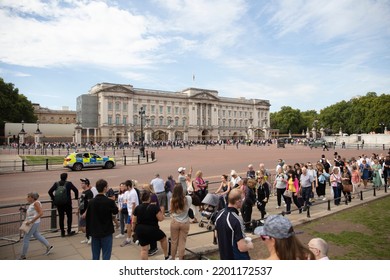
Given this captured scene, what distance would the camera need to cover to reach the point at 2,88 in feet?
172

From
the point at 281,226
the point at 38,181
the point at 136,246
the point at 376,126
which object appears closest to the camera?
the point at 281,226

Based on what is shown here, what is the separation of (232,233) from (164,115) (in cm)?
9170

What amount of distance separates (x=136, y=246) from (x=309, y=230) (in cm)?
454

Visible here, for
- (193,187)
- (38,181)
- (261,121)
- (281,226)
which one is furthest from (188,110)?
(281,226)

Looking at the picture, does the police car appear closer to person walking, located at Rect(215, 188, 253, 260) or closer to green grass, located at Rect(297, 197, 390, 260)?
green grass, located at Rect(297, 197, 390, 260)

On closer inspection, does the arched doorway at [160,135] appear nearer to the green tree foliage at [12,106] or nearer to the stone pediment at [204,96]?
the stone pediment at [204,96]

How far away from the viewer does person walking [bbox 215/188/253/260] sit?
11.7ft

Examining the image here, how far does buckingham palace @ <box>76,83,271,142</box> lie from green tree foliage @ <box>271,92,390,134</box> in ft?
30.4

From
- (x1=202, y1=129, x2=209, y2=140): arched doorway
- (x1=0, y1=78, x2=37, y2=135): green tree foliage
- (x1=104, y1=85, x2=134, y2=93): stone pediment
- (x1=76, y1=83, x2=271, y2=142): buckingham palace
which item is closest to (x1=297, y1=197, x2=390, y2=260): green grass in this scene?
(x1=0, y1=78, x2=37, y2=135): green tree foliage

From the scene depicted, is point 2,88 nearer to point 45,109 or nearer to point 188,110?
point 45,109

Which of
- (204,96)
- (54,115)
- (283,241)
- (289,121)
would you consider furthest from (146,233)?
(289,121)

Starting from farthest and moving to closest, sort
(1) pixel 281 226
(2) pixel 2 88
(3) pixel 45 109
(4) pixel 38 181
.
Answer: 1. (3) pixel 45 109
2. (2) pixel 2 88
3. (4) pixel 38 181
4. (1) pixel 281 226

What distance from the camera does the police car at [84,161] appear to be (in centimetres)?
2102

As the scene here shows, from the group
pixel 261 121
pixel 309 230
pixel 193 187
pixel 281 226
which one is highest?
pixel 261 121
